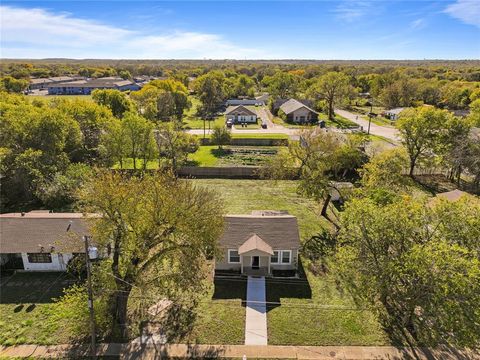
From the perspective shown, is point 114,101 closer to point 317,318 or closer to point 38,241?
point 38,241

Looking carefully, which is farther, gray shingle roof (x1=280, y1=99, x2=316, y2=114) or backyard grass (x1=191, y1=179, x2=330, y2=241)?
gray shingle roof (x1=280, y1=99, x2=316, y2=114)

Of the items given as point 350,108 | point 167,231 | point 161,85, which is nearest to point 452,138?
point 167,231

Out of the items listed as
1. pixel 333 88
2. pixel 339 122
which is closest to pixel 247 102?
pixel 333 88

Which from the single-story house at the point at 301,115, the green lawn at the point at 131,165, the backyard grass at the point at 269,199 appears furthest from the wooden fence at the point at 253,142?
the single-story house at the point at 301,115

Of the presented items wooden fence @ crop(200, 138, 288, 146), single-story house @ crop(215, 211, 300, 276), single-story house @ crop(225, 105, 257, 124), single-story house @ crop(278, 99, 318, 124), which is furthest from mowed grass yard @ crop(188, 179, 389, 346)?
single-story house @ crop(278, 99, 318, 124)

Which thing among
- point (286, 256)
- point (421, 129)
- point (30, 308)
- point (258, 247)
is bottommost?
point (30, 308)

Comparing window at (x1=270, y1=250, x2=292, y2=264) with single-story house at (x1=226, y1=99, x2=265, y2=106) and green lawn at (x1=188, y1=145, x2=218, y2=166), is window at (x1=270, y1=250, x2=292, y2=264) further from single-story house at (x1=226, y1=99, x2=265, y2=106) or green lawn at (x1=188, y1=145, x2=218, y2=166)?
single-story house at (x1=226, y1=99, x2=265, y2=106)

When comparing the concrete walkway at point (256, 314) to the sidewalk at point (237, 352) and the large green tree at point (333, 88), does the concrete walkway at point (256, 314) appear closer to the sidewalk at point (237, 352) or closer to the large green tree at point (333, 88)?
the sidewalk at point (237, 352)

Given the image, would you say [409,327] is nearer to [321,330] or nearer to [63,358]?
[321,330]
